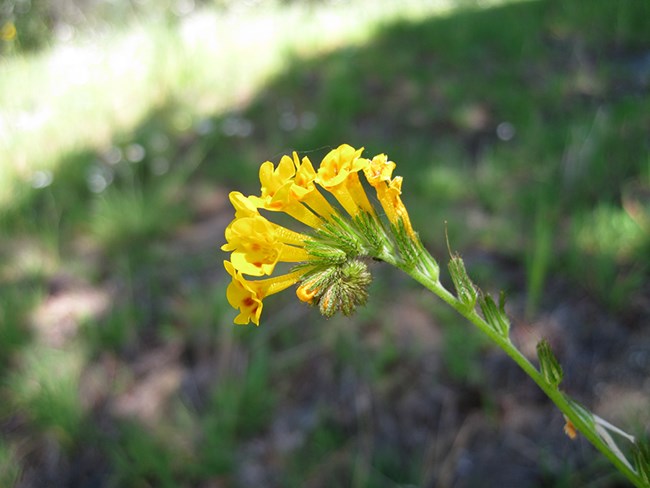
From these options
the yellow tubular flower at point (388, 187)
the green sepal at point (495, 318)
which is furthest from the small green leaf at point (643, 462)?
the yellow tubular flower at point (388, 187)

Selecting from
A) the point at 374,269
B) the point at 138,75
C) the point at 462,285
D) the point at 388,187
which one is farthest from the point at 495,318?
the point at 138,75

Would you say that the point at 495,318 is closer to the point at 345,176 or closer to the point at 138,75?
the point at 345,176

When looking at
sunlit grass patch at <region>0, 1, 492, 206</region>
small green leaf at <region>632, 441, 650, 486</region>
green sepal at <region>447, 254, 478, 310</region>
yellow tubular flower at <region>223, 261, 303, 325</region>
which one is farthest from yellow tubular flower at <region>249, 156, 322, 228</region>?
sunlit grass patch at <region>0, 1, 492, 206</region>

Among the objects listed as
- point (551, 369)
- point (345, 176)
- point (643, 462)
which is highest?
point (345, 176)

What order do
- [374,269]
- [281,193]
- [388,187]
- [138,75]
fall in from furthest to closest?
1. [138,75]
2. [374,269]
3. [388,187]
4. [281,193]

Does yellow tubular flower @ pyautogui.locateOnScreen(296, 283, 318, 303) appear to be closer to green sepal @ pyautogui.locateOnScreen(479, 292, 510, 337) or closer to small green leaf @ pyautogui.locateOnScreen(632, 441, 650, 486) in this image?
green sepal @ pyautogui.locateOnScreen(479, 292, 510, 337)

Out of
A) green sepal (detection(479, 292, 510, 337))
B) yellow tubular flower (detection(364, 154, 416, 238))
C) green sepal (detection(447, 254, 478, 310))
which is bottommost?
green sepal (detection(479, 292, 510, 337))

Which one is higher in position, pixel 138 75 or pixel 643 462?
pixel 643 462
